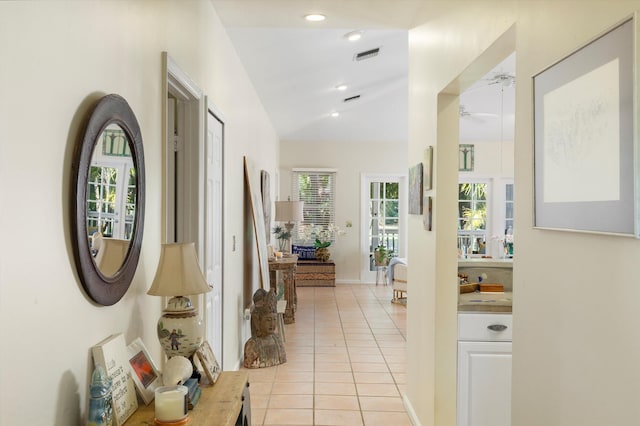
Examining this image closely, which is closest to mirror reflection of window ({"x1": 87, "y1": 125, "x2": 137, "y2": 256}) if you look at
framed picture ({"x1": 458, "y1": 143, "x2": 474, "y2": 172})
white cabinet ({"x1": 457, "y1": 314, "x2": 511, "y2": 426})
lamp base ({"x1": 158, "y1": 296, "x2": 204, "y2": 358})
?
lamp base ({"x1": 158, "y1": 296, "x2": 204, "y2": 358})

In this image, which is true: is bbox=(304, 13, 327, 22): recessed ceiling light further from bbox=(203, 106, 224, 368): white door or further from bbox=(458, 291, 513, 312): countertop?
bbox=(458, 291, 513, 312): countertop

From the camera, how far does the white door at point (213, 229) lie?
10.7 ft

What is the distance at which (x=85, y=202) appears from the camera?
1.46 m

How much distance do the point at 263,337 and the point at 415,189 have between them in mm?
2179

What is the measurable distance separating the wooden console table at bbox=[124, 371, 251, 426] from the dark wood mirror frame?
0.38 metres

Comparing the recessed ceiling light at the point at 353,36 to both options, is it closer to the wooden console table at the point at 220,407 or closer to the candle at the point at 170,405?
the wooden console table at the point at 220,407

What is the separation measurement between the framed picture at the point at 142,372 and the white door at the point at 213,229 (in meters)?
1.31

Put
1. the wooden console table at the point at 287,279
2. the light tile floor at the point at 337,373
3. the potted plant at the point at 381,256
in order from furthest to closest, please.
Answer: the potted plant at the point at 381,256 < the wooden console table at the point at 287,279 < the light tile floor at the point at 337,373

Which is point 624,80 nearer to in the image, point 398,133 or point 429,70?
point 429,70

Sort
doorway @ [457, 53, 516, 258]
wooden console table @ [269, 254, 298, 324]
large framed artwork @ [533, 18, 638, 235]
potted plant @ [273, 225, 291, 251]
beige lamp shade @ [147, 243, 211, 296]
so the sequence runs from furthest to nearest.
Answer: doorway @ [457, 53, 516, 258]
potted plant @ [273, 225, 291, 251]
wooden console table @ [269, 254, 298, 324]
beige lamp shade @ [147, 243, 211, 296]
large framed artwork @ [533, 18, 638, 235]

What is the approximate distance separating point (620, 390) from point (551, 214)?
0.49 m

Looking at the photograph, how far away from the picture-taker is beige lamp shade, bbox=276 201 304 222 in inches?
301

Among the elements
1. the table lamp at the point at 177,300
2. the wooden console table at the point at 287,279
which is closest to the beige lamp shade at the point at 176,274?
the table lamp at the point at 177,300

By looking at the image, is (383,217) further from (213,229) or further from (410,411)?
(213,229)
